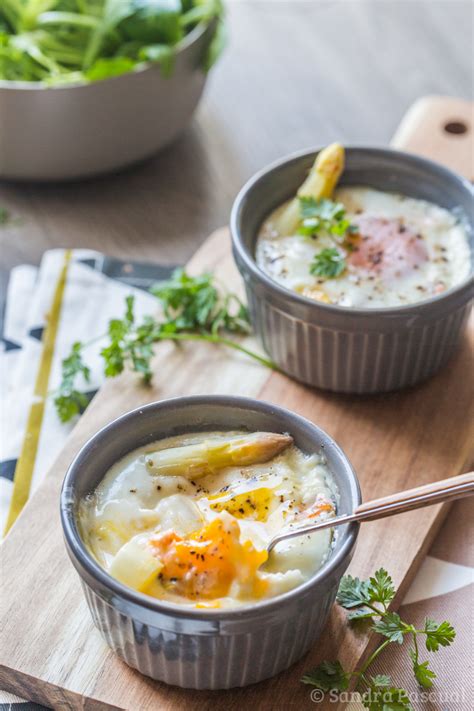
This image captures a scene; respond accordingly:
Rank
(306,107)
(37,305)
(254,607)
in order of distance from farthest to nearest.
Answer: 1. (306,107)
2. (37,305)
3. (254,607)

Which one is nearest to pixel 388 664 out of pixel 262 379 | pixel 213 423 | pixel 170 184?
pixel 213 423

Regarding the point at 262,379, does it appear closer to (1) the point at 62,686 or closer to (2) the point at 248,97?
(1) the point at 62,686

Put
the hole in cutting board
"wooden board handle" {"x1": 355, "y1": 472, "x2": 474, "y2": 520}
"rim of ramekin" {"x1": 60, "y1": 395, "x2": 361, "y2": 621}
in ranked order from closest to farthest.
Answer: "rim of ramekin" {"x1": 60, "y1": 395, "x2": 361, "y2": 621}
"wooden board handle" {"x1": 355, "y1": 472, "x2": 474, "y2": 520}
the hole in cutting board

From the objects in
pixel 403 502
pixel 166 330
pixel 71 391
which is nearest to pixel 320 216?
pixel 166 330

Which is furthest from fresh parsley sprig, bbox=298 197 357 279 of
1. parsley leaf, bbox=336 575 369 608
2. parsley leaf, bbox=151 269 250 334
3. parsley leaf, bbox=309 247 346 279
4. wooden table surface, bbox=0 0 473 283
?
parsley leaf, bbox=336 575 369 608

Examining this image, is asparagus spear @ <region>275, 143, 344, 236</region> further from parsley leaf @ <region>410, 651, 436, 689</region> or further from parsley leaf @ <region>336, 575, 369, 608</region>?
parsley leaf @ <region>410, 651, 436, 689</region>

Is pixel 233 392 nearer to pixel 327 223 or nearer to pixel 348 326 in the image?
pixel 348 326
